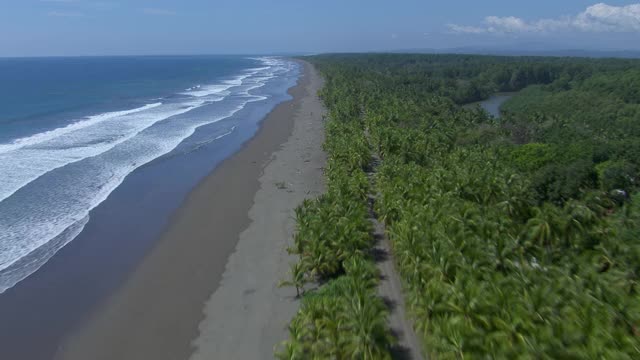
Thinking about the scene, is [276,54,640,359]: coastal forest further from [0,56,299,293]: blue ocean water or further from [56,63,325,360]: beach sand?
[0,56,299,293]: blue ocean water

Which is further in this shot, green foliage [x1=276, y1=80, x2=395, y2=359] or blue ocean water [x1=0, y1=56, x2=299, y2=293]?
blue ocean water [x1=0, y1=56, x2=299, y2=293]

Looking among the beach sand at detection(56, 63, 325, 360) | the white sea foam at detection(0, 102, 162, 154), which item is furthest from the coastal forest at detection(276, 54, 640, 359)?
the white sea foam at detection(0, 102, 162, 154)

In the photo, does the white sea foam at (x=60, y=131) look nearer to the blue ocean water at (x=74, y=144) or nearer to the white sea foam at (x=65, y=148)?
the blue ocean water at (x=74, y=144)

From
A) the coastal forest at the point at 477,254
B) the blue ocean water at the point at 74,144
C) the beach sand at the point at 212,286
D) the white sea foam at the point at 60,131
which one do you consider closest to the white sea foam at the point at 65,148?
the blue ocean water at the point at 74,144

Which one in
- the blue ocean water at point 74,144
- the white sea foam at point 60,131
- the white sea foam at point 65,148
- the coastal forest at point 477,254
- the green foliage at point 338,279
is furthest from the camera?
the white sea foam at point 60,131

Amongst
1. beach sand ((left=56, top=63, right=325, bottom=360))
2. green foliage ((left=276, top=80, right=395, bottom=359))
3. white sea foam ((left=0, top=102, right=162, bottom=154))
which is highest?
green foliage ((left=276, top=80, right=395, bottom=359))

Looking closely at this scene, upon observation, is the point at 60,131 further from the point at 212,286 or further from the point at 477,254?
the point at 477,254
